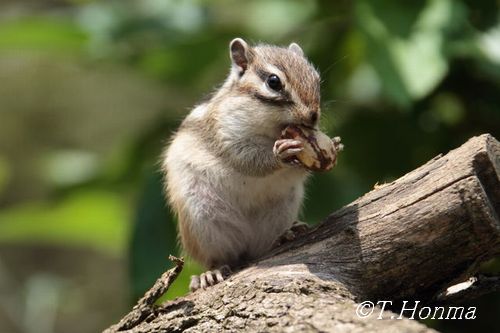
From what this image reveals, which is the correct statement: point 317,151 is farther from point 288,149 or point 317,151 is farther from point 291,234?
point 291,234

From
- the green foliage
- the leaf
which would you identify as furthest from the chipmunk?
the green foliage

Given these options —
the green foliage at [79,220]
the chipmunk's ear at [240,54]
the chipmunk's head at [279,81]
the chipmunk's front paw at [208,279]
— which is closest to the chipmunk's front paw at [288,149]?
the chipmunk's head at [279,81]

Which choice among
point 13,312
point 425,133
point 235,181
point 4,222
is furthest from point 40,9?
point 235,181

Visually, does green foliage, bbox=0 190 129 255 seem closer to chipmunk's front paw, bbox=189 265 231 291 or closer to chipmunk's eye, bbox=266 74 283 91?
chipmunk's front paw, bbox=189 265 231 291

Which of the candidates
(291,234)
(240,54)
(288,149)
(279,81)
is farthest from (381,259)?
(240,54)

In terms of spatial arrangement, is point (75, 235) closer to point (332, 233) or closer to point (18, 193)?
point (332, 233)
